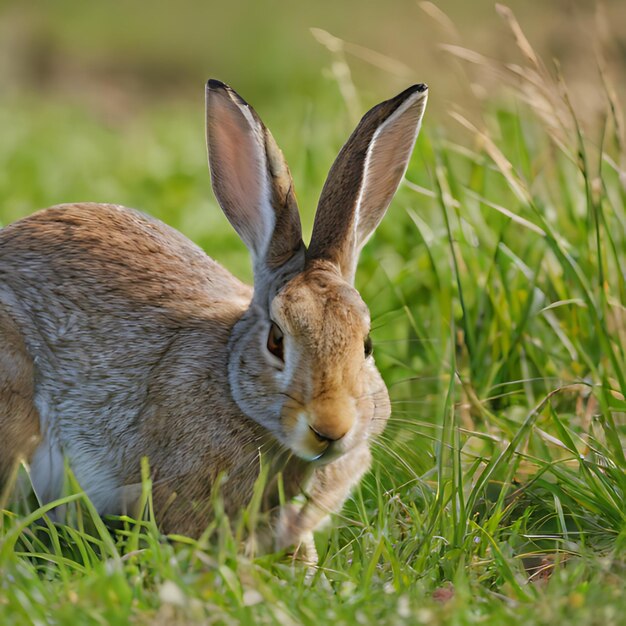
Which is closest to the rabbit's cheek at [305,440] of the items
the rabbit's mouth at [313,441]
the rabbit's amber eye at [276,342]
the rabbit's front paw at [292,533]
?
the rabbit's mouth at [313,441]

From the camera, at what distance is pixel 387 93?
8141mm

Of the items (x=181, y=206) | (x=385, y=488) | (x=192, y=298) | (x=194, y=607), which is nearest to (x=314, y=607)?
(x=194, y=607)

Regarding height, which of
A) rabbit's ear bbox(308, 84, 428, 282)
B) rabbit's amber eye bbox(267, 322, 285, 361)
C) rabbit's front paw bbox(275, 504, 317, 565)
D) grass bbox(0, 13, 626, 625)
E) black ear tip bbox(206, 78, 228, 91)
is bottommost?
rabbit's front paw bbox(275, 504, 317, 565)

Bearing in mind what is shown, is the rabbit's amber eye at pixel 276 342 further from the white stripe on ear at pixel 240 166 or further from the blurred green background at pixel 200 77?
the blurred green background at pixel 200 77

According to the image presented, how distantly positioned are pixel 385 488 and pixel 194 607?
53.3 inches

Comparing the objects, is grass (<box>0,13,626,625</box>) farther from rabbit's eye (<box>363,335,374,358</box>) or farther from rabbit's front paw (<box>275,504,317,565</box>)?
rabbit's eye (<box>363,335,374,358</box>)

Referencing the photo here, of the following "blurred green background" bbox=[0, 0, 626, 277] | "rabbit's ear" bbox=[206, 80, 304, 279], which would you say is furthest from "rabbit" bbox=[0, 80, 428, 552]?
"blurred green background" bbox=[0, 0, 626, 277]

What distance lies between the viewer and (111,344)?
13.5 ft

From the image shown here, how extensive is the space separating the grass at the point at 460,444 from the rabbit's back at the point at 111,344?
273mm

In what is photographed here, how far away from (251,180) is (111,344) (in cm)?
74

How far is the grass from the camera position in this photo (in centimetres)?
283

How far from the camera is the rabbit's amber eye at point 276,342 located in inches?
143

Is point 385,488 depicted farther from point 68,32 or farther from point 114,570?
point 68,32

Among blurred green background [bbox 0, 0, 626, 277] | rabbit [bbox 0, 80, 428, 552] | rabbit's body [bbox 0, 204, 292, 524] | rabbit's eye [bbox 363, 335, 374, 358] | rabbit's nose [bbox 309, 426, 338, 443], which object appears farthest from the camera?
blurred green background [bbox 0, 0, 626, 277]
